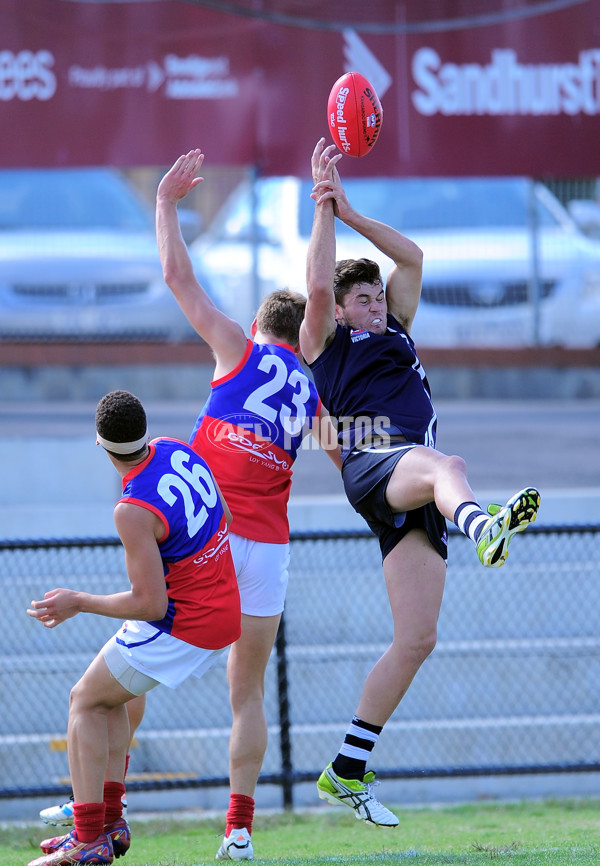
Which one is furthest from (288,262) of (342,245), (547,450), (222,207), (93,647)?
(93,647)

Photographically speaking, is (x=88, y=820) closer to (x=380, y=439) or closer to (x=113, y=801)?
(x=113, y=801)

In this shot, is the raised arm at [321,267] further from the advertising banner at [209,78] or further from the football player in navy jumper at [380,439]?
the advertising banner at [209,78]

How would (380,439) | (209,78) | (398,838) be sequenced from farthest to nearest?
(209,78) < (398,838) < (380,439)

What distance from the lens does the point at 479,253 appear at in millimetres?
11703

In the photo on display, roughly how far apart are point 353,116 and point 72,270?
24.1ft

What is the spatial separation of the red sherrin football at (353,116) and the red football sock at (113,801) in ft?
8.87

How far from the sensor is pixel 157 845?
5.54 metres

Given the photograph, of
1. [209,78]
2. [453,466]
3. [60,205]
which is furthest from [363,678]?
[60,205]

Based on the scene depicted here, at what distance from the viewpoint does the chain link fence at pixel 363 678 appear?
6.96 meters

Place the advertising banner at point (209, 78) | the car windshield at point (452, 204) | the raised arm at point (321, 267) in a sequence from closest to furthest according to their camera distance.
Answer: the raised arm at point (321, 267)
the advertising banner at point (209, 78)
the car windshield at point (452, 204)

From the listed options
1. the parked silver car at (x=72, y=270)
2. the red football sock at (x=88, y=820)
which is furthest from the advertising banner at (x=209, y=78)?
the red football sock at (x=88, y=820)

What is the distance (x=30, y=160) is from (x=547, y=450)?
5129mm

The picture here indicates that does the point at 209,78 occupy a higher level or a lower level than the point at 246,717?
higher

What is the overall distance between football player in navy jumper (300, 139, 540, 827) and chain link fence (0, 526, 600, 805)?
2380 millimetres
